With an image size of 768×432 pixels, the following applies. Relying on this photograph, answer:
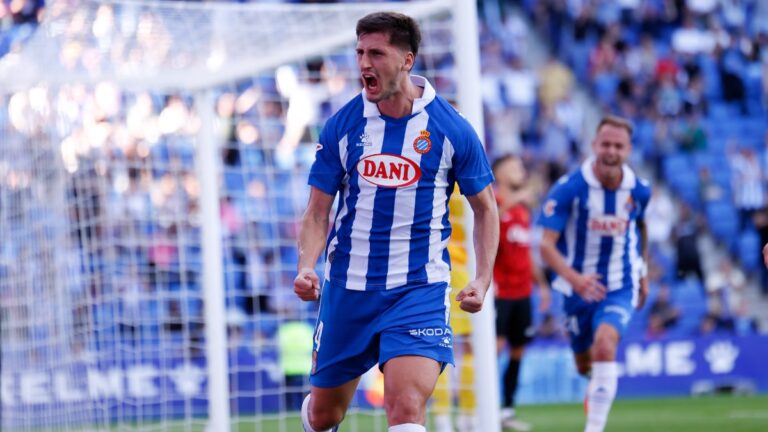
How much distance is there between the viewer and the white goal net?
9.23 m

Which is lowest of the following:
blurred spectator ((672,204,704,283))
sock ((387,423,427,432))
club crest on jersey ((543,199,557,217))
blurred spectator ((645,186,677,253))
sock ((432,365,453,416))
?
sock ((387,423,427,432))

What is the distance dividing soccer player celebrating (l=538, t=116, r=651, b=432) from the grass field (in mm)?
2281

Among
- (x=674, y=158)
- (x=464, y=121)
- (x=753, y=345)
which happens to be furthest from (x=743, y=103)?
(x=464, y=121)

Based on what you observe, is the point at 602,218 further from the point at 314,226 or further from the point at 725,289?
the point at 725,289

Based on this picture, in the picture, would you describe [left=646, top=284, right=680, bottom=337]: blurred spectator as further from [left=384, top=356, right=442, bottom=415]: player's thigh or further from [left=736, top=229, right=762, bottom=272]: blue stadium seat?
[left=384, top=356, right=442, bottom=415]: player's thigh

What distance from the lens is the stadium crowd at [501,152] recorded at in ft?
34.5

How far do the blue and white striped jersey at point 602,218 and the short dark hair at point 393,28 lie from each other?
3.60 m

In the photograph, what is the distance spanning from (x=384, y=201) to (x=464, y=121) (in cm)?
55

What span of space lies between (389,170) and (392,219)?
23cm

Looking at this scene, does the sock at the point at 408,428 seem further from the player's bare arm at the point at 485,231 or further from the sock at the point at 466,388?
the sock at the point at 466,388

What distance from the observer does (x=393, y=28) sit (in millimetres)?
5824

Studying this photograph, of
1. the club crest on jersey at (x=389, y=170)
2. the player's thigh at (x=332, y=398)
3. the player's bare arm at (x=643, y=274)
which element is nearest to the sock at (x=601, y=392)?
the player's bare arm at (x=643, y=274)

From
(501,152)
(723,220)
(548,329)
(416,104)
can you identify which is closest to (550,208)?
(416,104)

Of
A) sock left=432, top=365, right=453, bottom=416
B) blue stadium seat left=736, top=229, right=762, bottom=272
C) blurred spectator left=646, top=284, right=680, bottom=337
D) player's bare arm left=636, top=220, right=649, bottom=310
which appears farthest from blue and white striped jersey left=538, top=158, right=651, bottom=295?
blue stadium seat left=736, top=229, right=762, bottom=272
